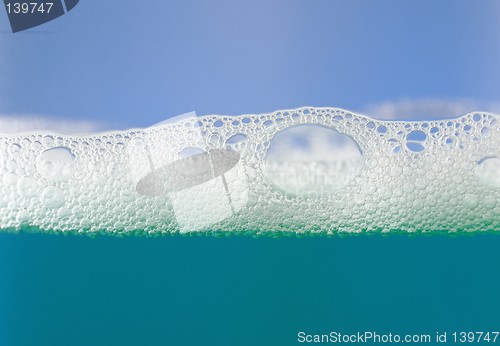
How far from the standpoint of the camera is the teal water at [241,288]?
3.50ft

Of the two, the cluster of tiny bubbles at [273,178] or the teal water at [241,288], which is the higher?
the cluster of tiny bubbles at [273,178]

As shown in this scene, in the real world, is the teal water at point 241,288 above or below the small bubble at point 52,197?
below

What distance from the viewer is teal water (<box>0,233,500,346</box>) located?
1.07 m

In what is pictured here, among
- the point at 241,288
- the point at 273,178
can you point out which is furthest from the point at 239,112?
the point at 241,288

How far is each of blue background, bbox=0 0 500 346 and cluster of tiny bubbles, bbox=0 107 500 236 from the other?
3cm

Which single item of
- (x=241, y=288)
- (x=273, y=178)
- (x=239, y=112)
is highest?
(x=239, y=112)

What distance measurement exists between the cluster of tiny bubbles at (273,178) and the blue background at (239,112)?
26 mm

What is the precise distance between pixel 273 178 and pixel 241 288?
0.20 meters

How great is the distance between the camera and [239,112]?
1104 mm

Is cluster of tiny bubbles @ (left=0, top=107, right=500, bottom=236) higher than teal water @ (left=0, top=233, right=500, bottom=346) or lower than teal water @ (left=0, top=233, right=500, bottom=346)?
higher

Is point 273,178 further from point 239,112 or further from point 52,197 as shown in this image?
point 52,197

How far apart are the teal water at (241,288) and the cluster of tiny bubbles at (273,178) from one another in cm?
3

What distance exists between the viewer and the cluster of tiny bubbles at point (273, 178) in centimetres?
109

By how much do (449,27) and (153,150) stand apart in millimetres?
555
